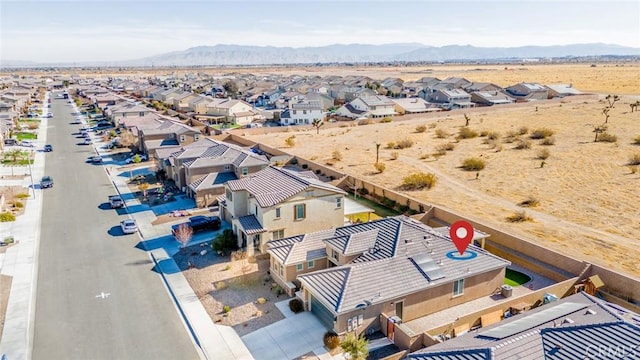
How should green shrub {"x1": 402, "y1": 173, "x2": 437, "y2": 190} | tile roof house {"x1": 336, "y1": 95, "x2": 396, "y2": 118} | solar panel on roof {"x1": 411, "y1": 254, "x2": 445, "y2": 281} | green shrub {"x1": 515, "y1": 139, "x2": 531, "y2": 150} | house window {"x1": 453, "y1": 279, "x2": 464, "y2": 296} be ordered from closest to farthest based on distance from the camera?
solar panel on roof {"x1": 411, "y1": 254, "x2": 445, "y2": 281}, house window {"x1": 453, "y1": 279, "x2": 464, "y2": 296}, green shrub {"x1": 402, "y1": 173, "x2": 437, "y2": 190}, green shrub {"x1": 515, "y1": 139, "x2": 531, "y2": 150}, tile roof house {"x1": 336, "y1": 95, "x2": 396, "y2": 118}

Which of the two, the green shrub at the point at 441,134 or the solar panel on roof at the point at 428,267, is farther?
the green shrub at the point at 441,134

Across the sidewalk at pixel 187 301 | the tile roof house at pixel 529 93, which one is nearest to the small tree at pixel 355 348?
the sidewalk at pixel 187 301

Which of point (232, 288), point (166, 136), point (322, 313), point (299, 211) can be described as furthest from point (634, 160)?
point (166, 136)

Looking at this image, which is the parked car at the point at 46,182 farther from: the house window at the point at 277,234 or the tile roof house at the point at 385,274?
the tile roof house at the point at 385,274

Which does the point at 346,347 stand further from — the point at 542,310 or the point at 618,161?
the point at 618,161

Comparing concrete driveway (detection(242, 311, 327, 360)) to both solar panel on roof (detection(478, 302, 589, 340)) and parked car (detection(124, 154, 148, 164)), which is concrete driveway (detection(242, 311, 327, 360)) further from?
parked car (detection(124, 154, 148, 164))

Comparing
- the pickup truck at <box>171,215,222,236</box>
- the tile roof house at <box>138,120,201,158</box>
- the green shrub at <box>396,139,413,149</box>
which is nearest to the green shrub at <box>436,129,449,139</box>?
the green shrub at <box>396,139,413,149</box>
